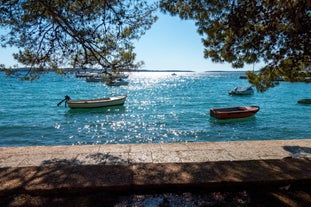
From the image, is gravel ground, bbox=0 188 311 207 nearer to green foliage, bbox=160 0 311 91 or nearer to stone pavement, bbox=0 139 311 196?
stone pavement, bbox=0 139 311 196

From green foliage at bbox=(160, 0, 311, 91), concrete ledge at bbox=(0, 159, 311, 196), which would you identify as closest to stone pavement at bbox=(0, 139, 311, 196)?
concrete ledge at bbox=(0, 159, 311, 196)

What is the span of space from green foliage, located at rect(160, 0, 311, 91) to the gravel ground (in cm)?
307

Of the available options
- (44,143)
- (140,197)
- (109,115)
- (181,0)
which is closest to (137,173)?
(140,197)

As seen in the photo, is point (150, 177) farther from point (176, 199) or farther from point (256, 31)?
point (256, 31)

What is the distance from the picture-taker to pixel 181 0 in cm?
581

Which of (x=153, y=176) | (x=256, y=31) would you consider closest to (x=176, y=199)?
(x=153, y=176)

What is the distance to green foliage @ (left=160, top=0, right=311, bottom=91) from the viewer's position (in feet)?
16.5

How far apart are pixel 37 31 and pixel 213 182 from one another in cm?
555

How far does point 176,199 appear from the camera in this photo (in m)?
2.65

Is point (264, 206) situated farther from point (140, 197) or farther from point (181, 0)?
point (181, 0)

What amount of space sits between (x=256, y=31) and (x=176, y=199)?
14.1 feet

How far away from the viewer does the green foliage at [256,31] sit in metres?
5.03

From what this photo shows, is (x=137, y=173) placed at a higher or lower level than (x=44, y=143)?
higher

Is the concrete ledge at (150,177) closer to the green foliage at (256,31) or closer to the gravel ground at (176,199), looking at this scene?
the gravel ground at (176,199)
